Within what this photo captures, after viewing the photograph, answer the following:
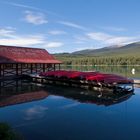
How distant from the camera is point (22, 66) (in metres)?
32.9

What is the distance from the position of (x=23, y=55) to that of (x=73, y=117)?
72.4 feet

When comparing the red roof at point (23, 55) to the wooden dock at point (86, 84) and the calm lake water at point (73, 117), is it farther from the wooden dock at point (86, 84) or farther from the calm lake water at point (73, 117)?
the calm lake water at point (73, 117)

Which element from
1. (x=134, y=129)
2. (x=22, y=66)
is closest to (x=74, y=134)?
(x=134, y=129)

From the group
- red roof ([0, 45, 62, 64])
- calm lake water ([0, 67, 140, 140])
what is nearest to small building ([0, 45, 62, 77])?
red roof ([0, 45, 62, 64])

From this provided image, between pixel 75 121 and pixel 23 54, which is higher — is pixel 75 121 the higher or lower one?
the lower one

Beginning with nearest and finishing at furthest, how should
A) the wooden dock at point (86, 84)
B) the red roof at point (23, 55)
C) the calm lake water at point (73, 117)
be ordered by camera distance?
the calm lake water at point (73, 117) < the wooden dock at point (86, 84) < the red roof at point (23, 55)

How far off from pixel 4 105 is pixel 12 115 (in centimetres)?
261

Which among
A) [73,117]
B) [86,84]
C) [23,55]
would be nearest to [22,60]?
[23,55]

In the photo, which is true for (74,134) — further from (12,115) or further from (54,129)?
(12,115)

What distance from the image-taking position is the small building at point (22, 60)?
2954 cm

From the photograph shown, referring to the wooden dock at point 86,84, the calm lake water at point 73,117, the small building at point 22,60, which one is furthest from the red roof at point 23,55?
the calm lake water at point 73,117

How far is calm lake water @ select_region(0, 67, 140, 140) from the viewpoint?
359 inches

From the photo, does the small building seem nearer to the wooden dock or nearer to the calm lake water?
the wooden dock

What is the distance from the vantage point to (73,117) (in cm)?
1173
